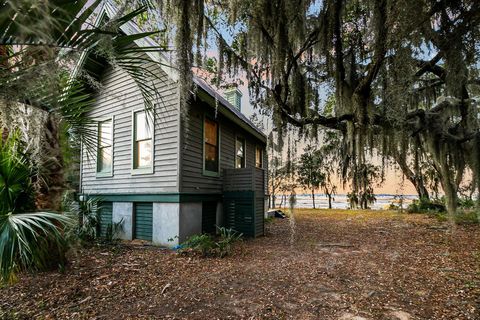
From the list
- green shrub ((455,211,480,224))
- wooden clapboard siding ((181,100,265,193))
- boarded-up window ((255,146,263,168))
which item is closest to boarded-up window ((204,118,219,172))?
wooden clapboard siding ((181,100,265,193))

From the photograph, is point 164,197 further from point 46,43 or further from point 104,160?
point 46,43

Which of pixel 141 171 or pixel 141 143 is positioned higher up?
pixel 141 143

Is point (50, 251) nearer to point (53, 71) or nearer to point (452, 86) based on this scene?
point (53, 71)

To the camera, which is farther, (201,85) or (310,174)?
(310,174)

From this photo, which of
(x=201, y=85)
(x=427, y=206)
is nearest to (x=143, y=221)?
(x=201, y=85)

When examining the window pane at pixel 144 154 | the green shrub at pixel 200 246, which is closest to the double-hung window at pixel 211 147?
the window pane at pixel 144 154

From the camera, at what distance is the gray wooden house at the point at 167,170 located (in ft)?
19.9

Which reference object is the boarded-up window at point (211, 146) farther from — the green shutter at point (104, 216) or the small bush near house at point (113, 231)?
the green shutter at point (104, 216)

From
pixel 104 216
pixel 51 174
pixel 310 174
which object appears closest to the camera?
pixel 51 174

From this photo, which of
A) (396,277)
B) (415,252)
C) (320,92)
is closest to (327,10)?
(320,92)

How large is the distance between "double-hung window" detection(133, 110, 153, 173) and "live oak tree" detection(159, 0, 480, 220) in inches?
106

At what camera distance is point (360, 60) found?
468 centimetres

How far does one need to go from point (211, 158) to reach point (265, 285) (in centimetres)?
429

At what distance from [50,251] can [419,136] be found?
22.2 feet
